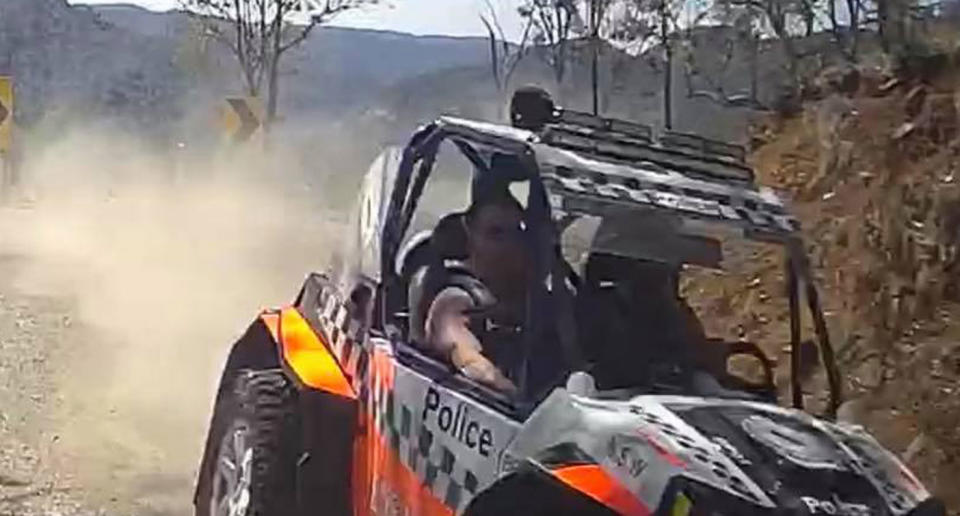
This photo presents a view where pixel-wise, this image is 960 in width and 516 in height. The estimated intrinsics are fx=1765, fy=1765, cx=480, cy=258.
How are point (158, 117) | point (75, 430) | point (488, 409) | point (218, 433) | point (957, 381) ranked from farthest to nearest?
point (158, 117) → point (75, 430) → point (957, 381) → point (218, 433) → point (488, 409)

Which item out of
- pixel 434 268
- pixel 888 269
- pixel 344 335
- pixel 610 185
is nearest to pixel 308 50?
pixel 888 269

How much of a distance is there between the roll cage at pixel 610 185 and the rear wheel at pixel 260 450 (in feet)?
1.99

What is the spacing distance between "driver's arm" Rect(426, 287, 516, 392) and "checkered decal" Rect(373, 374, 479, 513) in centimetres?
21

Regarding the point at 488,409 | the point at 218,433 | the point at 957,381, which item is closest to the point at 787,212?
the point at 488,409

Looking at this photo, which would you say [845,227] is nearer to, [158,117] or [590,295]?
[590,295]

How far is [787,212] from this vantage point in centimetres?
546

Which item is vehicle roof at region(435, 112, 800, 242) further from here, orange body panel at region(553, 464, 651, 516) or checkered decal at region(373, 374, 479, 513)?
orange body panel at region(553, 464, 651, 516)

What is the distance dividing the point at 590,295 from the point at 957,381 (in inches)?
166

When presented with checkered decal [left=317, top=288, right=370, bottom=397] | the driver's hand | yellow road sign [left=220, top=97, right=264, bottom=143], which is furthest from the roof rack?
yellow road sign [left=220, top=97, right=264, bottom=143]

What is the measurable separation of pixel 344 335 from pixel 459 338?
105 cm

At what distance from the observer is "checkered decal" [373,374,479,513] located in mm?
4812

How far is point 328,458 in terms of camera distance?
5867 millimetres

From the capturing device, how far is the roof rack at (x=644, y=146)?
5348mm

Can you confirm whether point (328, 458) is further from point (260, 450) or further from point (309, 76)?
point (309, 76)
